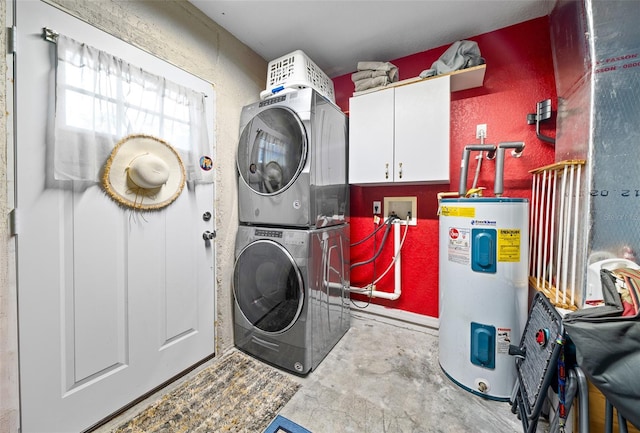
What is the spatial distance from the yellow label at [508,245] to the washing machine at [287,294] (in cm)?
101

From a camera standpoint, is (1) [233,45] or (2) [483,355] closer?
(2) [483,355]

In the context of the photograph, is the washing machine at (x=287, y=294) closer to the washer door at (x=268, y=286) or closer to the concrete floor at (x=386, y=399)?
the washer door at (x=268, y=286)

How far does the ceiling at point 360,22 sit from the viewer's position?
1525 mm

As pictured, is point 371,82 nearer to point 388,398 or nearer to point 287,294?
point 287,294

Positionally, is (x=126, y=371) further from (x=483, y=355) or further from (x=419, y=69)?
(x=419, y=69)

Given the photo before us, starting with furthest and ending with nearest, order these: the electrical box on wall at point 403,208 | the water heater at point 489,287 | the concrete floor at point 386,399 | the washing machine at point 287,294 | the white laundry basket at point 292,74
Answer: the electrical box on wall at point 403,208, the white laundry basket at point 292,74, the washing machine at point 287,294, the water heater at point 489,287, the concrete floor at point 386,399

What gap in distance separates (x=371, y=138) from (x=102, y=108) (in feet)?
5.45

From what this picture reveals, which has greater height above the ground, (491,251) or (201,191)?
(201,191)

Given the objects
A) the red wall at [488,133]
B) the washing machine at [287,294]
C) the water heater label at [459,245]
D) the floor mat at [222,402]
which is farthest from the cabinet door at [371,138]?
the floor mat at [222,402]

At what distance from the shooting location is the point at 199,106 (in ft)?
5.05

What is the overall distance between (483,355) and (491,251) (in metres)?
0.59

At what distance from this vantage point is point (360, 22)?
1682 millimetres

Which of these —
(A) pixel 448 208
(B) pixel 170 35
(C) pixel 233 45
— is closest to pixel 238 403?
(A) pixel 448 208

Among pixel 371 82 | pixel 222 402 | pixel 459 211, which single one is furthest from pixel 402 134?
pixel 222 402
